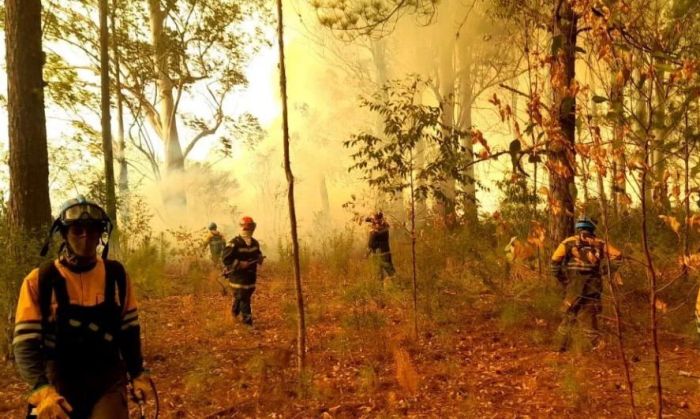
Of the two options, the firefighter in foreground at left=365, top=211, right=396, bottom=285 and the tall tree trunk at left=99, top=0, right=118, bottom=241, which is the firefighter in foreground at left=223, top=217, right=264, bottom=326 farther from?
the tall tree trunk at left=99, top=0, right=118, bottom=241

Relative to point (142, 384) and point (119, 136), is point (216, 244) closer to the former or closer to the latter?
point (119, 136)

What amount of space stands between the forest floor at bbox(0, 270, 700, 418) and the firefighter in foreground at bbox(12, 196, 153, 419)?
81.6 inches

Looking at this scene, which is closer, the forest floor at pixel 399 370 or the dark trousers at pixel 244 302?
the forest floor at pixel 399 370

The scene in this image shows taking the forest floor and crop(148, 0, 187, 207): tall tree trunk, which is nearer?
the forest floor

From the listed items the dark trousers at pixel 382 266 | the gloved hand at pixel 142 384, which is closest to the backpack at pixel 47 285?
the gloved hand at pixel 142 384

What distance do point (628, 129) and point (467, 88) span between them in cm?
1929

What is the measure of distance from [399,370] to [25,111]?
546 cm

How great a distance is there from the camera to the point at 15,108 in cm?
598

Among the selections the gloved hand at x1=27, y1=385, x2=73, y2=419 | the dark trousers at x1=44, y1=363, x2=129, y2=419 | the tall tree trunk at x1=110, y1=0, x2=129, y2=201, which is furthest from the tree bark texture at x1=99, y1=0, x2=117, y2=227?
the gloved hand at x1=27, y1=385, x2=73, y2=419

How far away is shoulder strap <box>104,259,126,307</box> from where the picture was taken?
8.89ft

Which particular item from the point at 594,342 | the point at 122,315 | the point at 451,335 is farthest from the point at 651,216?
the point at 122,315

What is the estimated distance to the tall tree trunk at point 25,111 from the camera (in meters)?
5.91

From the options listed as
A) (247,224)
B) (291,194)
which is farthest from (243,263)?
(291,194)

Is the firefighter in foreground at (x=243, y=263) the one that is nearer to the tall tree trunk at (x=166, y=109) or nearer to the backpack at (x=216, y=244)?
the backpack at (x=216, y=244)
